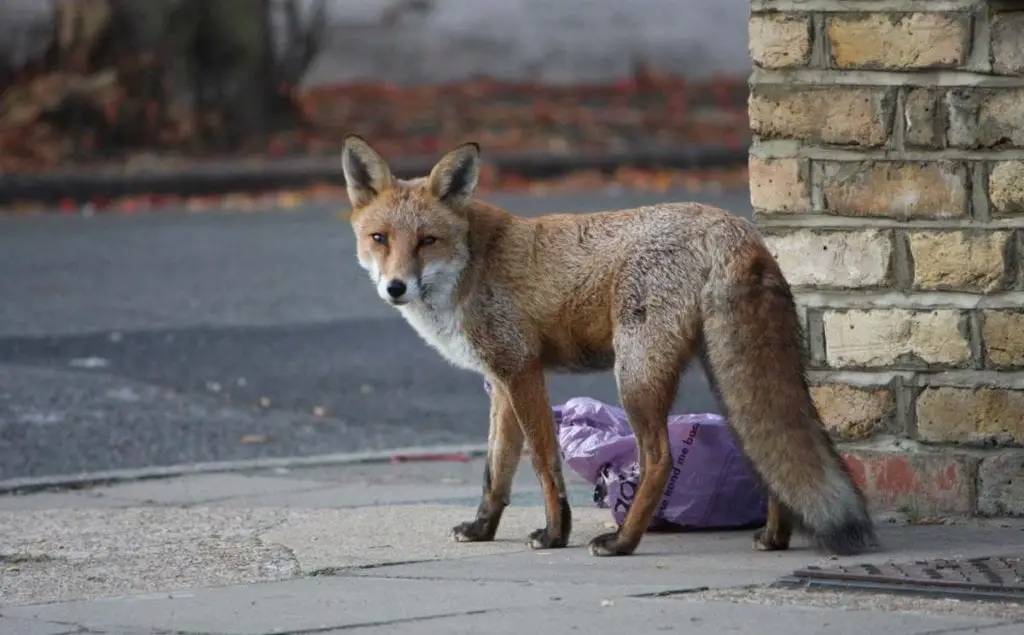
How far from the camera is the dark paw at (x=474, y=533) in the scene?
21.4 feet

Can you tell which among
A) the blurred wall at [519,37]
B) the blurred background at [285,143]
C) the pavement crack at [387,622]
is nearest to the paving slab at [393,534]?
the pavement crack at [387,622]

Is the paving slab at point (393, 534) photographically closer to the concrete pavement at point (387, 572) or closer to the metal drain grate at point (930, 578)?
the concrete pavement at point (387, 572)

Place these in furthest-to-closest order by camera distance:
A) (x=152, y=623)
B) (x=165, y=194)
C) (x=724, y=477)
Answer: (x=165, y=194) < (x=724, y=477) < (x=152, y=623)

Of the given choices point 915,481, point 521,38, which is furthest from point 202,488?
point 521,38

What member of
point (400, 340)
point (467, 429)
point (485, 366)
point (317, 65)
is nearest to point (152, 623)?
point (485, 366)

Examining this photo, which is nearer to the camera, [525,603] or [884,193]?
[525,603]

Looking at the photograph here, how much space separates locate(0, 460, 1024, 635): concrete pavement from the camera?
16.9ft

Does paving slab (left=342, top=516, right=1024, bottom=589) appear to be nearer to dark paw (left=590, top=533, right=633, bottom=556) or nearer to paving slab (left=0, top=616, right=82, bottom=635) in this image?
dark paw (left=590, top=533, right=633, bottom=556)

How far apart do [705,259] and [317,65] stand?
1613cm

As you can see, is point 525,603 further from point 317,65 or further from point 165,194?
point 317,65

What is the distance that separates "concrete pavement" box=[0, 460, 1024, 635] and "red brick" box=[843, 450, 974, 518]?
0.25ft

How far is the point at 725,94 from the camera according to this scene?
22.4m

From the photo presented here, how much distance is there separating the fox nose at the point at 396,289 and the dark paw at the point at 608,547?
3.42 ft

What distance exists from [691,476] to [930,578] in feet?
3.98
